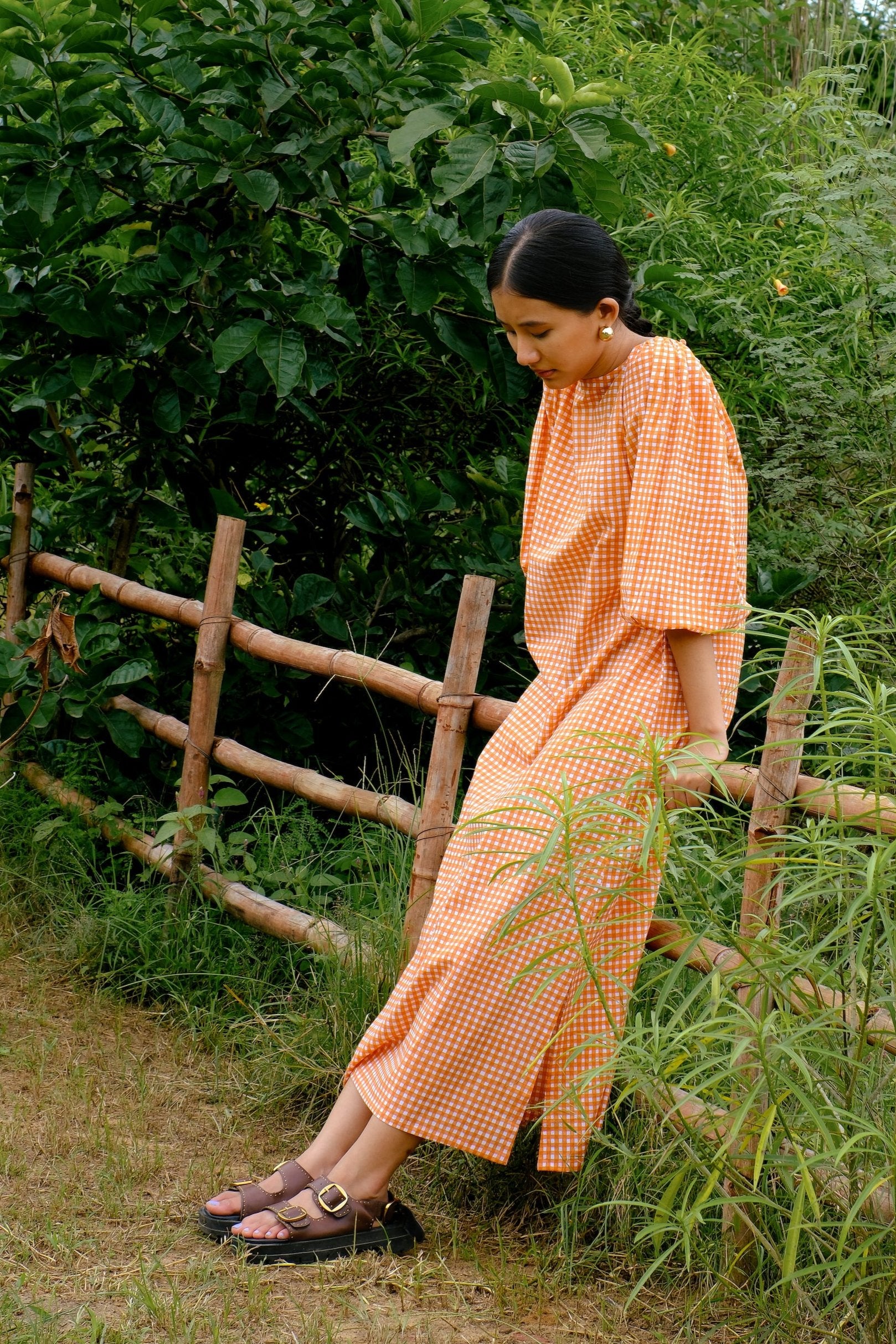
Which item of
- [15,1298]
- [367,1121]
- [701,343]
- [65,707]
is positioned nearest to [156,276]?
[65,707]

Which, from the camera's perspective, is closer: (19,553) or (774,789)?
(774,789)

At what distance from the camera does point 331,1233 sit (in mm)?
2408

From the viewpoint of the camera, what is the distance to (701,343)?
389 centimetres

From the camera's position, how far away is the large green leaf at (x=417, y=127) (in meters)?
2.97

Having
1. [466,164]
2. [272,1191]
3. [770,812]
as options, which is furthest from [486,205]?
[272,1191]

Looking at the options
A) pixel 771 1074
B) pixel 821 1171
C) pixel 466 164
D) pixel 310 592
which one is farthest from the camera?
pixel 310 592

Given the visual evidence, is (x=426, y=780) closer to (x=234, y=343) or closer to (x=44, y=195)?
(x=234, y=343)

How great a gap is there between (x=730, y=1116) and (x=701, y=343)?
8.48 ft

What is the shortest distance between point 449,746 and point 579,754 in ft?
2.45

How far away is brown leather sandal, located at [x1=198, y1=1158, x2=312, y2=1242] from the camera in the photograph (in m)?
2.46

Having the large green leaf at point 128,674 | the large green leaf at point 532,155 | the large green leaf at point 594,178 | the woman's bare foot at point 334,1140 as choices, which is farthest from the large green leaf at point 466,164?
the woman's bare foot at point 334,1140

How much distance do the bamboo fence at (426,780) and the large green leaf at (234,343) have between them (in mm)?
461

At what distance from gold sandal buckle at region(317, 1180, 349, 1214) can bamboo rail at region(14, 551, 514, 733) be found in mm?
958

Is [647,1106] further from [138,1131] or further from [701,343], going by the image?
[701,343]
